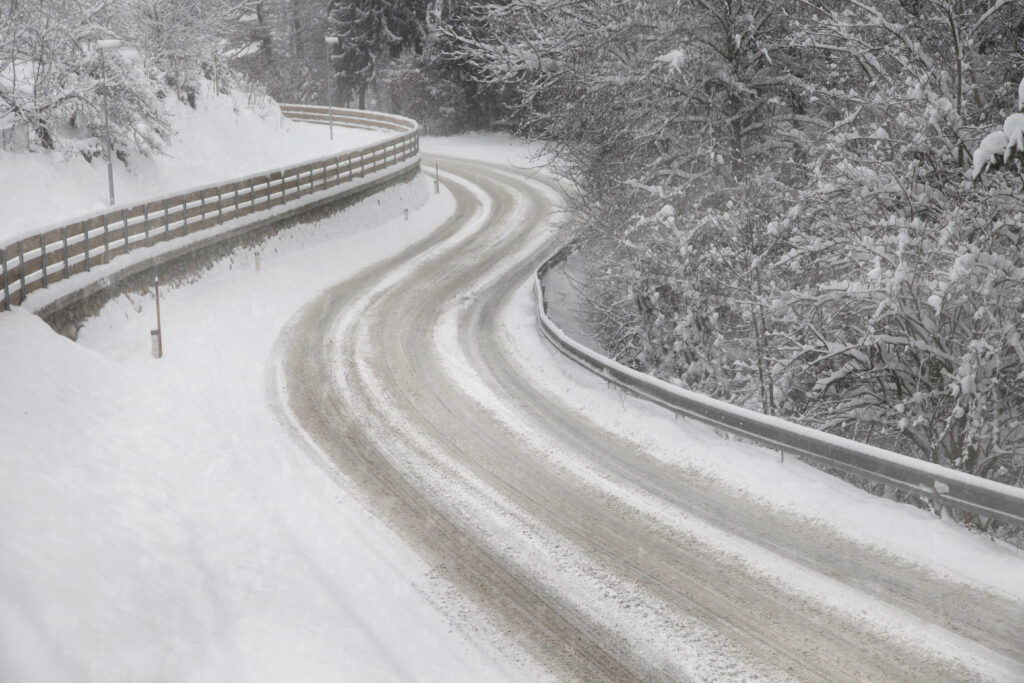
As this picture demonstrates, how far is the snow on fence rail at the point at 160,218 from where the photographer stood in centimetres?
1616

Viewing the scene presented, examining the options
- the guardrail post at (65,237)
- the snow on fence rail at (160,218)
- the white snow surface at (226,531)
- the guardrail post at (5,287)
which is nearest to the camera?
the white snow surface at (226,531)

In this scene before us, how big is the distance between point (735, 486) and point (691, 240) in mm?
7785

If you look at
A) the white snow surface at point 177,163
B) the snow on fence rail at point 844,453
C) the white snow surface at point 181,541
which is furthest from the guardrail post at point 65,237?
the snow on fence rail at point 844,453

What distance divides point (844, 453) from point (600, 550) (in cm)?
300

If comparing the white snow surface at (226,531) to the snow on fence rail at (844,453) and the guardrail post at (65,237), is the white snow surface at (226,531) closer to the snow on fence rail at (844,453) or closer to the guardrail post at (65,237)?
the snow on fence rail at (844,453)

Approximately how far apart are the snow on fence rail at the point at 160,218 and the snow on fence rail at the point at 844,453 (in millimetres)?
9534

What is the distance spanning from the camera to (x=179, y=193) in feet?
70.8

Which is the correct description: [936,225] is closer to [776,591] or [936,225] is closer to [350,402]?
[776,591]

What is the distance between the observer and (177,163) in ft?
102

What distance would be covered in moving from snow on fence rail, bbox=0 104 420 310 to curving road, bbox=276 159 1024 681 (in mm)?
4338

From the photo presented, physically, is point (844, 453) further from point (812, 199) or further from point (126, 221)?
point (126, 221)

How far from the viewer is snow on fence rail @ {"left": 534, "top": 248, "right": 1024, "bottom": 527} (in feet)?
30.5

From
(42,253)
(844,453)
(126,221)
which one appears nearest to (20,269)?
(42,253)

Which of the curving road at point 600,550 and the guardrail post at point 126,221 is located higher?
the guardrail post at point 126,221
